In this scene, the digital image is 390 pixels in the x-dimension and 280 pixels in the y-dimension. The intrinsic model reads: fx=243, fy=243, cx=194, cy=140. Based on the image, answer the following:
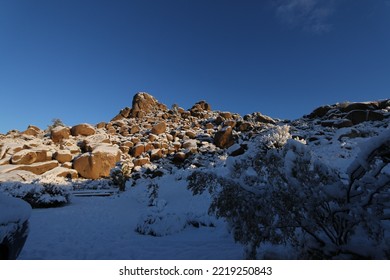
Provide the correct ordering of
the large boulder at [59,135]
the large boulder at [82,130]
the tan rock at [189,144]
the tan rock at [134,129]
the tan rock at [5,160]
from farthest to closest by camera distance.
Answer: the tan rock at [134,129] < the large boulder at [82,130] < the large boulder at [59,135] < the tan rock at [189,144] < the tan rock at [5,160]

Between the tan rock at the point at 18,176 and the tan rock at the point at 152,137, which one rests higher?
the tan rock at the point at 152,137

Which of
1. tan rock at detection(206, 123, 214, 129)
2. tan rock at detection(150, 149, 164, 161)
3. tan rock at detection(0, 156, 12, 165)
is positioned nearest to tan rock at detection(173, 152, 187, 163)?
tan rock at detection(150, 149, 164, 161)

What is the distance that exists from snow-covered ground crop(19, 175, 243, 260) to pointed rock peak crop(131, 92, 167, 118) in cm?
4114

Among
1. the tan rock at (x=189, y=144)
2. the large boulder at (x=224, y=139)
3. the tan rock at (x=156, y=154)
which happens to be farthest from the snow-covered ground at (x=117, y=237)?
the large boulder at (x=224, y=139)

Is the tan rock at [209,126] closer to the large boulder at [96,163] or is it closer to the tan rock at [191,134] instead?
the tan rock at [191,134]

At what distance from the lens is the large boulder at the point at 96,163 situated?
2489 cm

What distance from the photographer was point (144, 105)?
2146 inches

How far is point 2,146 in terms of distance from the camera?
27.9m

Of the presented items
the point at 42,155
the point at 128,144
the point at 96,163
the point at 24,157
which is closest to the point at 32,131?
the point at 42,155

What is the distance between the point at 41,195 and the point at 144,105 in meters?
42.6

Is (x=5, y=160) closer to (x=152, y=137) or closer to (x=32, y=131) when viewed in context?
(x=32, y=131)

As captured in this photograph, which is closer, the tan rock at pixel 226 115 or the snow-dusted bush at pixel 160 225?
the snow-dusted bush at pixel 160 225

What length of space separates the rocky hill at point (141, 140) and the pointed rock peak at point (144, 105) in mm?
380
